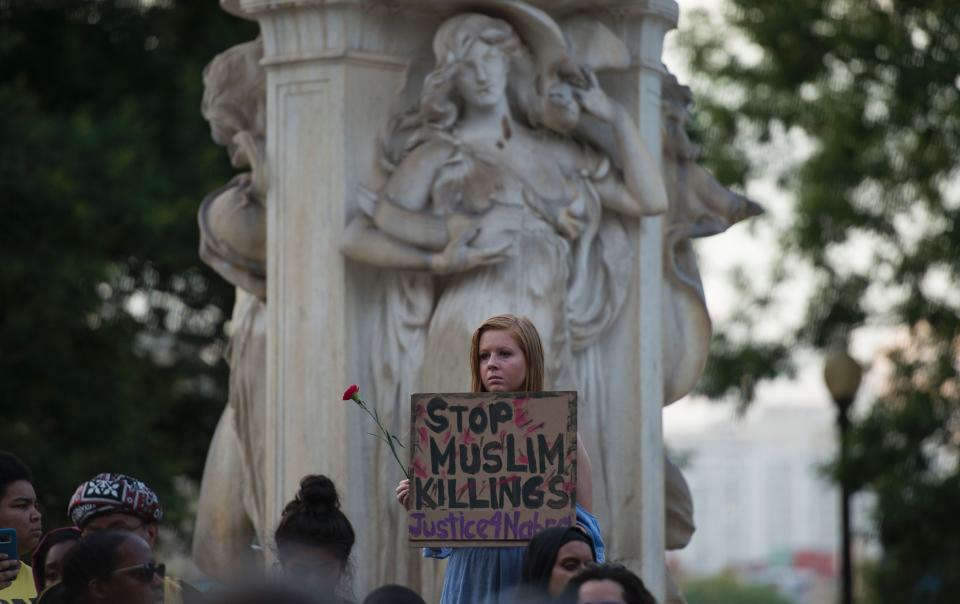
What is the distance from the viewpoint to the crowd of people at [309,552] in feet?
21.7

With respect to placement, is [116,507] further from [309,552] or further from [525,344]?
[525,344]

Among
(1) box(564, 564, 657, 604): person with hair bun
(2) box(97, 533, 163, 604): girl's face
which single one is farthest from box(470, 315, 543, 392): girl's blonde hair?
(2) box(97, 533, 163, 604): girl's face

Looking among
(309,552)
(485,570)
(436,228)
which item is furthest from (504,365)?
(436,228)

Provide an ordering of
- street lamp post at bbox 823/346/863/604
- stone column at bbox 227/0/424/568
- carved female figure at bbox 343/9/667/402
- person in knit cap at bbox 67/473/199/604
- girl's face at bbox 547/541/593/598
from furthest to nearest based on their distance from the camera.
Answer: street lamp post at bbox 823/346/863/604 < stone column at bbox 227/0/424/568 < carved female figure at bbox 343/9/667/402 < person in knit cap at bbox 67/473/199/604 < girl's face at bbox 547/541/593/598

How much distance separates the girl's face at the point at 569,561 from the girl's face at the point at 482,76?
356cm

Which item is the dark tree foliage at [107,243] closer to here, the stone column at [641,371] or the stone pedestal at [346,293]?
the stone pedestal at [346,293]

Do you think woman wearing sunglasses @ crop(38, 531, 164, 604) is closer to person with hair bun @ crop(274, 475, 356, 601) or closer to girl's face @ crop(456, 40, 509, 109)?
person with hair bun @ crop(274, 475, 356, 601)

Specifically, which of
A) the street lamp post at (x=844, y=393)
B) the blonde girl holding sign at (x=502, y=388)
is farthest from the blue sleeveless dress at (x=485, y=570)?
the street lamp post at (x=844, y=393)

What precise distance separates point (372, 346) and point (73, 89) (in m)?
11.8

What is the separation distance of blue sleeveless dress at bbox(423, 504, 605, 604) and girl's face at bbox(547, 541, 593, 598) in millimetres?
694

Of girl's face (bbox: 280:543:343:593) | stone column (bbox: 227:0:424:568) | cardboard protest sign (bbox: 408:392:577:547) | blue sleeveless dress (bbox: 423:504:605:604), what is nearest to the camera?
girl's face (bbox: 280:543:343:593)

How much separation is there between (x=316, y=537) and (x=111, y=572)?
1.46 meters

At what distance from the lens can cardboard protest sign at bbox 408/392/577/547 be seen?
25.8 feet

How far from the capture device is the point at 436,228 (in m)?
10.5
